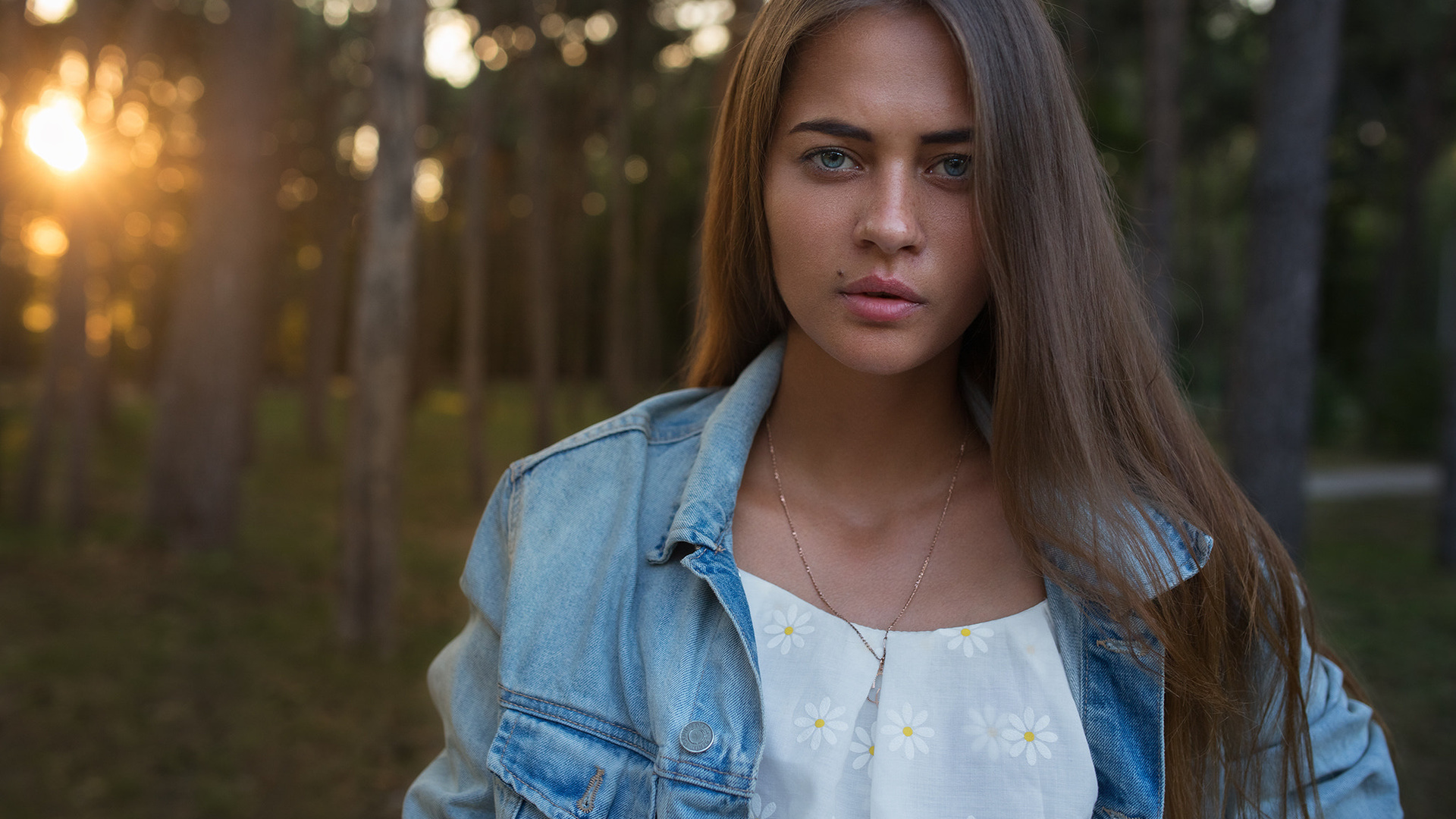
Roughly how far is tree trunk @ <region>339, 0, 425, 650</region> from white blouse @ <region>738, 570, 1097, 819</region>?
466cm

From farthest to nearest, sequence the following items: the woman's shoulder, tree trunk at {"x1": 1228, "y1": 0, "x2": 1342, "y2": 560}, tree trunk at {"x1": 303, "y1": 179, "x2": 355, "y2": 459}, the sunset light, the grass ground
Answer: tree trunk at {"x1": 303, "y1": 179, "x2": 355, "y2": 459} → the sunset light → tree trunk at {"x1": 1228, "y1": 0, "x2": 1342, "y2": 560} → the grass ground → the woman's shoulder

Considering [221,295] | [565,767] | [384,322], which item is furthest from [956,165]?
[221,295]

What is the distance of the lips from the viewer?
1473 millimetres

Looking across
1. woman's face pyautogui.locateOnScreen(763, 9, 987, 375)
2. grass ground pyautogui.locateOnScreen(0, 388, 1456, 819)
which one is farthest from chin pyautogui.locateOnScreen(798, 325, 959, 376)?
grass ground pyautogui.locateOnScreen(0, 388, 1456, 819)

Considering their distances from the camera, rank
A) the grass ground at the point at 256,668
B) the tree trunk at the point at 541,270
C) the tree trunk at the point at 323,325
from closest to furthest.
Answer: the grass ground at the point at 256,668
the tree trunk at the point at 541,270
the tree trunk at the point at 323,325

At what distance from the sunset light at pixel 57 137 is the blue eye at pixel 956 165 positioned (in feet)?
28.0

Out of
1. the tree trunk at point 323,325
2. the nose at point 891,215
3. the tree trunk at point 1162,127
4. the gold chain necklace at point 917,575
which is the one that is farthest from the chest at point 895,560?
the tree trunk at point 323,325

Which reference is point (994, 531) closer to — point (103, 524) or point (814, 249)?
point (814, 249)

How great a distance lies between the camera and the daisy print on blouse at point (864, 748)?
1.48 meters

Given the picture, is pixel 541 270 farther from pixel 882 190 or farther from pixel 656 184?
pixel 882 190

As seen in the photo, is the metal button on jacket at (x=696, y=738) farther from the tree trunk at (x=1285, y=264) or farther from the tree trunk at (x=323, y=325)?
the tree trunk at (x=323, y=325)

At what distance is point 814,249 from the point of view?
1516mm

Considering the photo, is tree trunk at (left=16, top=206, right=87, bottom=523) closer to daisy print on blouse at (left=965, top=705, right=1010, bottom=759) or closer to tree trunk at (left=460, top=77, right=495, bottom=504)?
tree trunk at (left=460, top=77, right=495, bottom=504)

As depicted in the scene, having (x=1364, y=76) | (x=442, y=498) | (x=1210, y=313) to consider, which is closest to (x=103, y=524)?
(x=442, y=498)
